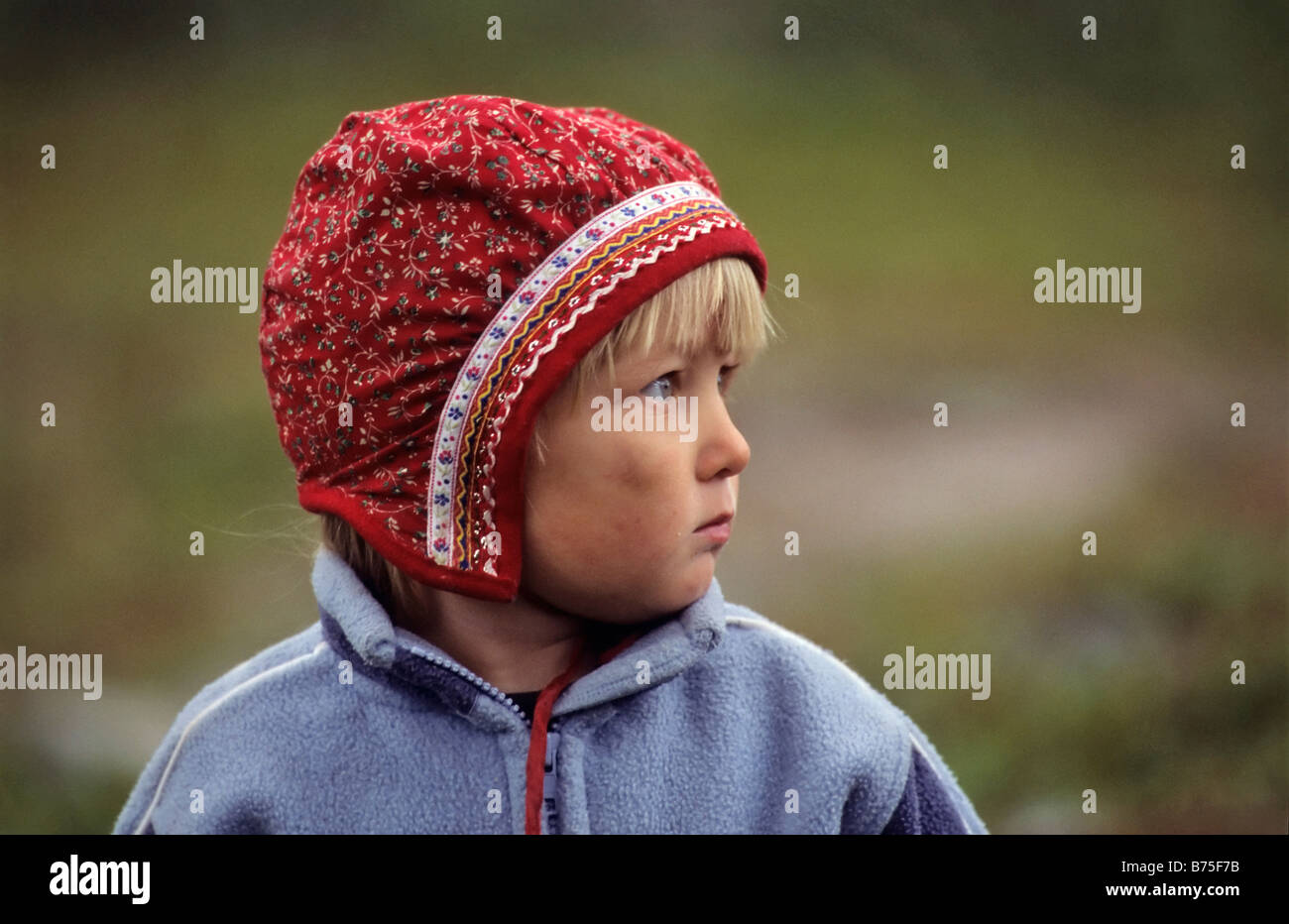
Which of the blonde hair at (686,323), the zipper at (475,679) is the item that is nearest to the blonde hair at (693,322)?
the blonde hair at (686,323)

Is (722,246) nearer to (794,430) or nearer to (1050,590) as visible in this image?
(794,430)

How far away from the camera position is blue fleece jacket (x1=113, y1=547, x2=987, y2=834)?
4.46 ft

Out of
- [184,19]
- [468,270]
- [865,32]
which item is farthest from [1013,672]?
[184,19]

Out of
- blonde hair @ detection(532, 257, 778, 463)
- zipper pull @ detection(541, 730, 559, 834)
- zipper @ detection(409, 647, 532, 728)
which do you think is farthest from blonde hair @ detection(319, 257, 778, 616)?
zipper pull @ detection(541, 730, 559, 834)

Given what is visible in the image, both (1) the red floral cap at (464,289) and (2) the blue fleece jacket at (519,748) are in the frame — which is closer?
(1) the red floral cap at (464,289)

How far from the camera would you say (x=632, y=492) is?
→ 1.28 metres

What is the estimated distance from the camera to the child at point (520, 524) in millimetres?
1263

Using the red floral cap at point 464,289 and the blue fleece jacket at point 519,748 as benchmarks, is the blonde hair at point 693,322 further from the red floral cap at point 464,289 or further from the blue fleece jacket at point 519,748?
the blue fleece jacket at point 519,748

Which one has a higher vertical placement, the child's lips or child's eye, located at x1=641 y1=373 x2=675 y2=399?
child's eye, located at x1=641 y1=373 x2=675 y2=399

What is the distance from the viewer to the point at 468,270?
4.11 ft

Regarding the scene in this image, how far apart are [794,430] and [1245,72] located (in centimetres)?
105

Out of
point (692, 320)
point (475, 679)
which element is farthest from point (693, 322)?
point (475, 679)

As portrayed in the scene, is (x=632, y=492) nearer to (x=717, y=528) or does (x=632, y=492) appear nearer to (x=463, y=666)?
(x=717, y=528)

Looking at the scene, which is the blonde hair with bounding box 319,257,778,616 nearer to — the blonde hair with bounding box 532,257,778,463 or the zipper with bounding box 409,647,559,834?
the blonde hair with bounding box 532,257,778,463
